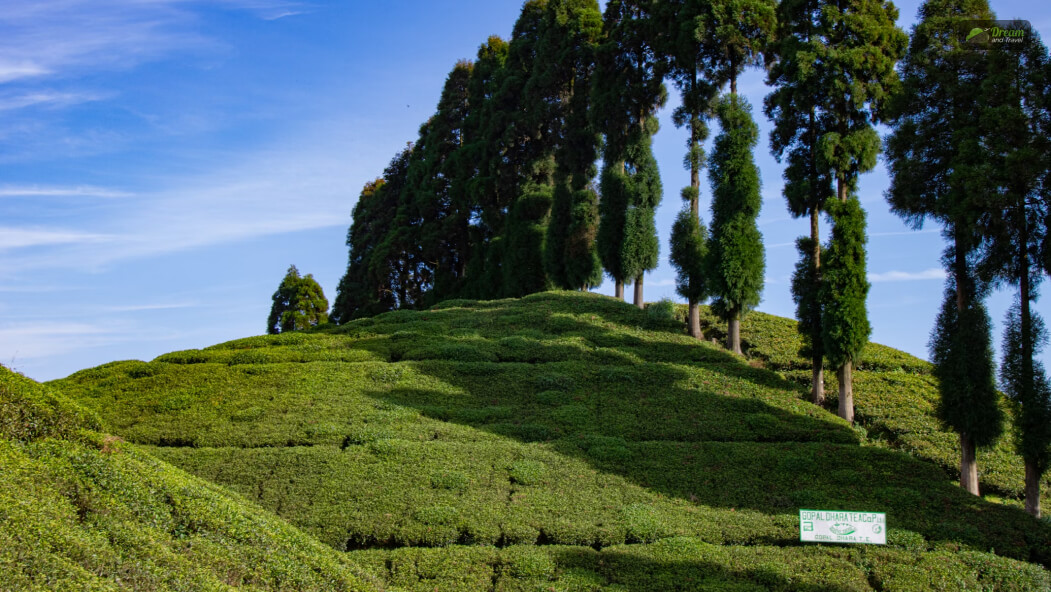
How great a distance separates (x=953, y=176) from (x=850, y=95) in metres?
5.94

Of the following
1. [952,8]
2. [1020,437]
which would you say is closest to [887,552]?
[1020,437]

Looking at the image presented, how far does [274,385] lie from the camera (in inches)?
832

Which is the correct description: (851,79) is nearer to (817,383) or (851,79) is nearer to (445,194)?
(817,383)

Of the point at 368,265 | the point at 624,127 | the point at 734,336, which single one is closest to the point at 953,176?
the point at 734,336

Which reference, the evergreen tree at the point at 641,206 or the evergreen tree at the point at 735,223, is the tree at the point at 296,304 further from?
the evergreen tree at the point at 735,223

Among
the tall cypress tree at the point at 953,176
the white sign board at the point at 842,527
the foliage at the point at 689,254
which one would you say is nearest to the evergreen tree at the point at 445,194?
the foliage at the point at 689,254

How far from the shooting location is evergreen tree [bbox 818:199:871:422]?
70.0ft

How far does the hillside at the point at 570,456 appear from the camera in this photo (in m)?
12.7

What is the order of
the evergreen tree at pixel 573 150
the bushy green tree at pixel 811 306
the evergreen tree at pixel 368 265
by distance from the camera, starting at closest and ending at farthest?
the bushy green tree at pixel 811 306
the evergreen tree at pixel 573 150
the evergreen tree at pixel 368 265

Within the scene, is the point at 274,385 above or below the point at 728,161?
below

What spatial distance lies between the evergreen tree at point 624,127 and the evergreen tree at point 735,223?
546 centimetres

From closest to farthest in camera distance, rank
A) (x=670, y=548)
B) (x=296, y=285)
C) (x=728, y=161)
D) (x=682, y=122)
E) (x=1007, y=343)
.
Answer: (x=670, y=548)
(x=1007, y=343)
(x=728, y=161)
(x=682, y=122)
(x=296, y=285)

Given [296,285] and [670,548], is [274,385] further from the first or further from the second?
[296,285]

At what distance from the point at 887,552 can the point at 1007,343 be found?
7129 millimetres
